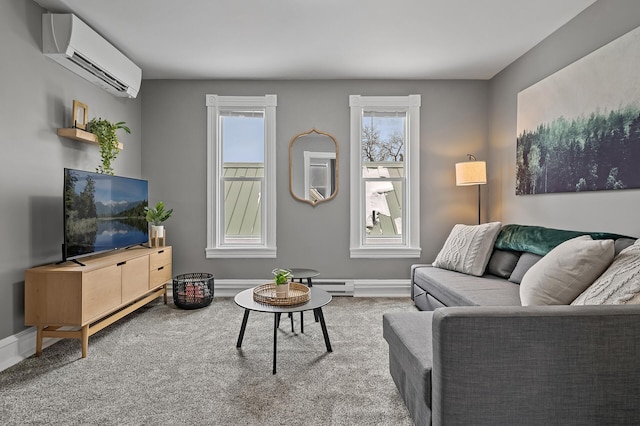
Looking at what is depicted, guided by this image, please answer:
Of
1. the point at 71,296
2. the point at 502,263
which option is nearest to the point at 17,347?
the point at 71,296

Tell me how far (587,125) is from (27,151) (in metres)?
4.04

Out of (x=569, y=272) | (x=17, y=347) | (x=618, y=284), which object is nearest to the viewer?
(x=618, y=284)

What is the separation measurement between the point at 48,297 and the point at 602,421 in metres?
3.15

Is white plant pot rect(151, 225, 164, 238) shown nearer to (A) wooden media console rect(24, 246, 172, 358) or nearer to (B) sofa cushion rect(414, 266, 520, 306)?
(A) wooden media console rect(24, 246, 172, 358)

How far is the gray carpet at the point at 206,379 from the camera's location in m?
1.88

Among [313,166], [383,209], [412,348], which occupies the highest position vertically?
[313,166]

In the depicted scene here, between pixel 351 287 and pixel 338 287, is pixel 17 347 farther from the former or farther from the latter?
pixel 351 287

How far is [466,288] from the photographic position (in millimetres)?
2795

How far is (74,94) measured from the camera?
317 centimetres

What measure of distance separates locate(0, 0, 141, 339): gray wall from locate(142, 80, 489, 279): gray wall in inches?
47.1

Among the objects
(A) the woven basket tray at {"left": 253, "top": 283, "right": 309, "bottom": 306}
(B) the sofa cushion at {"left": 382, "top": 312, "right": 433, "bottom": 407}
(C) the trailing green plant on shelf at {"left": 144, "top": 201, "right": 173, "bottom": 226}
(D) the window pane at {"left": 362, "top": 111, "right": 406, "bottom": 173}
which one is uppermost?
(D) the window pane at {"left": 362, "top": 111, "right": 406, "bottom": 173}

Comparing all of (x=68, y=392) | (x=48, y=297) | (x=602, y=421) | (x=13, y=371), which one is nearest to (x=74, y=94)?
(x=48, y=297)

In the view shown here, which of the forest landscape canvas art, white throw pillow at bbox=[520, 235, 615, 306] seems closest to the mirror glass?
the forest landscape canvas art

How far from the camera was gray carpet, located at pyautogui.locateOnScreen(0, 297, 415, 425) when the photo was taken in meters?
1.88
